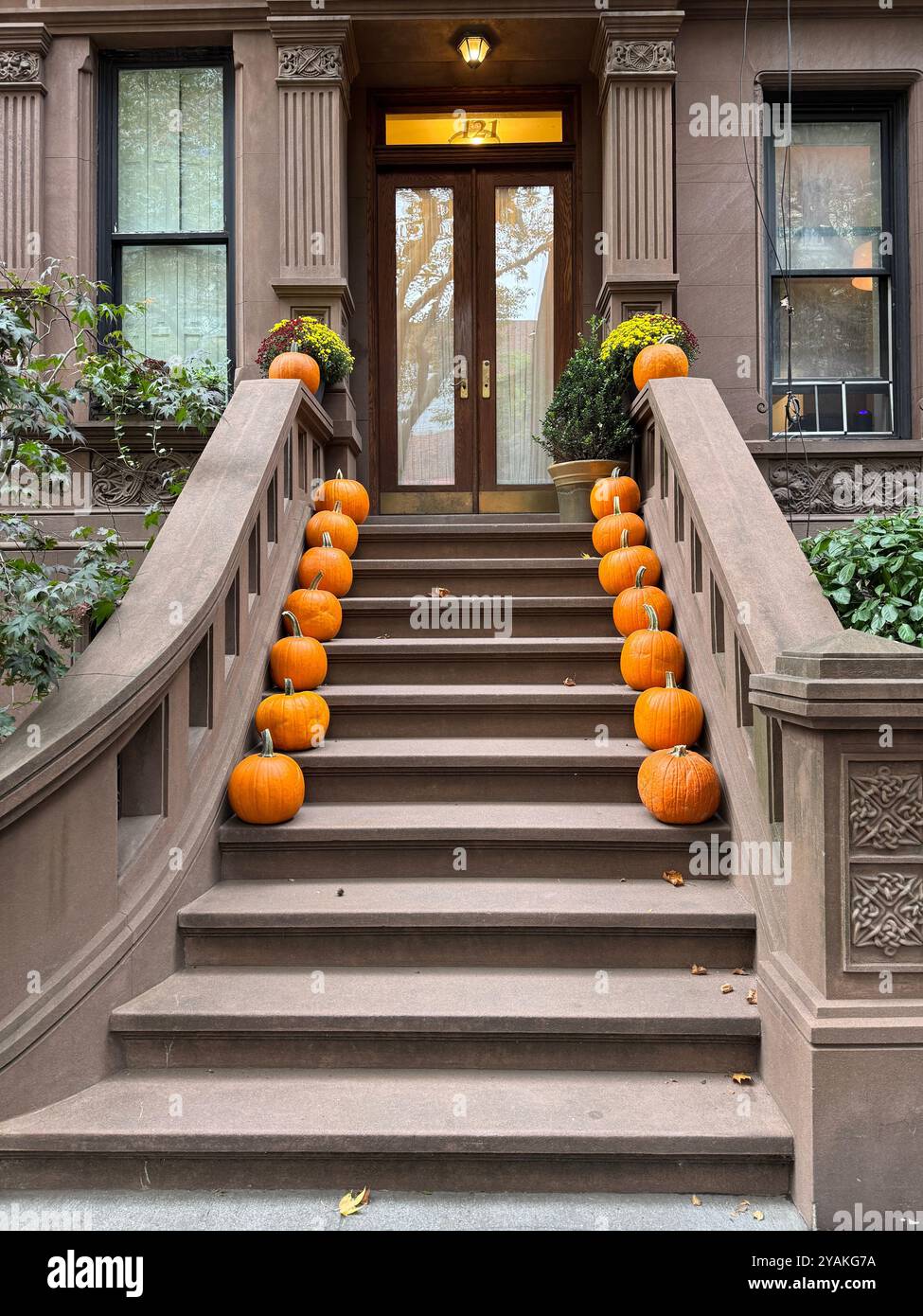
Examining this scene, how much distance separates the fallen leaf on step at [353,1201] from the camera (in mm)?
2227

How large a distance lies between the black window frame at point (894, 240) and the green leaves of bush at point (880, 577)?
120 inches

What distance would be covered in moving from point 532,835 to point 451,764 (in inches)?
21.1

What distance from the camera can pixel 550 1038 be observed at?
2.59 metres

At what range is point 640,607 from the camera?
4184 millimetres

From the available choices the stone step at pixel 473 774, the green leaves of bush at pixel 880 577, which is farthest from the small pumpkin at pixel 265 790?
the green leaves of bush at pixel 880 577

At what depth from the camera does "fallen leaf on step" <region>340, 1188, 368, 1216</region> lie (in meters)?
2.23

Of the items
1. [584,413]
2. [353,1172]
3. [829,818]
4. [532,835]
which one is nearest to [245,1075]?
[353,1172]

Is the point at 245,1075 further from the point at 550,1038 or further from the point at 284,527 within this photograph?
the point at 284,527

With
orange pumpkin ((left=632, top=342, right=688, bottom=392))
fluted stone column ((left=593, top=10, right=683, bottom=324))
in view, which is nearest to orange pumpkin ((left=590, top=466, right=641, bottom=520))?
orange pumpkin ((left=632, top=342, right=688, bottom=392))

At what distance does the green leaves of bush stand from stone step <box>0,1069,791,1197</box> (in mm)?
1726

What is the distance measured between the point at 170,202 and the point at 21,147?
1005 mm

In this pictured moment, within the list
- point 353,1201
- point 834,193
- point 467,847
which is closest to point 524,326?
point 834,193

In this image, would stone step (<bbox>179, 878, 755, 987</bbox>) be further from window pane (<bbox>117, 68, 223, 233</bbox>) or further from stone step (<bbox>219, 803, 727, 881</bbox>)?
window pane (<bbox>117, 68, 223, 233</bbox>)

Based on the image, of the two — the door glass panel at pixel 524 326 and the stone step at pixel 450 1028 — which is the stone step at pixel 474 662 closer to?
the stone step at pixel 450 1028
